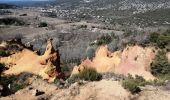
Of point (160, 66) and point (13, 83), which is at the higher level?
point (160, 66)

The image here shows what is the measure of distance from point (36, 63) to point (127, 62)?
6.55 meters

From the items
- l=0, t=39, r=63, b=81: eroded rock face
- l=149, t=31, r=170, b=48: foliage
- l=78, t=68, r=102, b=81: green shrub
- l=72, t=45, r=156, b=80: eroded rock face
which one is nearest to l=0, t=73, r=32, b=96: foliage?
l=0, t=39, r=63, b=81: eroded rock face

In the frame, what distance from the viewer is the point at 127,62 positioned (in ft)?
97.3

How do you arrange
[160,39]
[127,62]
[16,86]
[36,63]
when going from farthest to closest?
1. [160,39]
2. [127,62]
3. [36,63]
4. [16,86]

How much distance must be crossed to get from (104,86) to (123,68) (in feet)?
27.1

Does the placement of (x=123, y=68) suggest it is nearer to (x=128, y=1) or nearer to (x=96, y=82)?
(x=96, y=82)

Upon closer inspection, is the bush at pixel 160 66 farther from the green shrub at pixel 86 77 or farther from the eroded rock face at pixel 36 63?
the eroded rock face at pixel 36 63

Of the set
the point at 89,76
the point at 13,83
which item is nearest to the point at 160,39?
the point at 89,76

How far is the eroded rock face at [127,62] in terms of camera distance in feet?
93.0

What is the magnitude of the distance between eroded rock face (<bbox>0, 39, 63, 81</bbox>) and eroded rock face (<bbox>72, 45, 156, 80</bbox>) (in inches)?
81.8

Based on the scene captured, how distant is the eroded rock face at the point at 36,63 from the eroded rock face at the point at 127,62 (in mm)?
2078

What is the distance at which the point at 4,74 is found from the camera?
2608 centimetres

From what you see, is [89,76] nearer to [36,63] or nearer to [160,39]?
[36,63]

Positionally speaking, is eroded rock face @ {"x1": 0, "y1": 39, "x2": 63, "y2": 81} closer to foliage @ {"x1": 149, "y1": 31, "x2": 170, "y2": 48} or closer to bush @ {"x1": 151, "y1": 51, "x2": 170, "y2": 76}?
bush @ {"x1": 151, "y1": 51, "x2": 170, "y2": 76}
